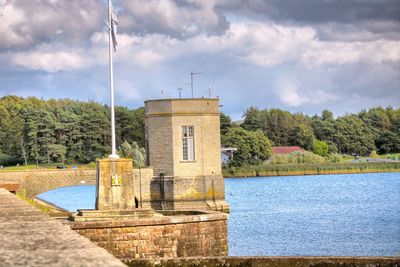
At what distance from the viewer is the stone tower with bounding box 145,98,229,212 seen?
36.0 metres

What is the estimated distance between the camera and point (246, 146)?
307 ft

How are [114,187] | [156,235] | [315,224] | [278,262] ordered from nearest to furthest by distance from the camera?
[278,262] < [156,235] < [114,187] < [315,224]

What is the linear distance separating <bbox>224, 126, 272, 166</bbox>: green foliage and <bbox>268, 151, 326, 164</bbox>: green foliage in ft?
3.42

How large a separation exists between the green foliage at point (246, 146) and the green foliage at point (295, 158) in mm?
1044

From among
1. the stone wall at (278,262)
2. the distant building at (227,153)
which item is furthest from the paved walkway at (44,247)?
the distant building at (227,153)

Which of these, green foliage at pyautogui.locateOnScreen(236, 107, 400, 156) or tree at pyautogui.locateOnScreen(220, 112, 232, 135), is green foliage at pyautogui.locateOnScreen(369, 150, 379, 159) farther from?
tree at pyautogui.locateOnScreen(220, 112, 232, 135)

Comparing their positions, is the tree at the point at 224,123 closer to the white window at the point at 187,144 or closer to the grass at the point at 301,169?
the grass at the point at 301,169

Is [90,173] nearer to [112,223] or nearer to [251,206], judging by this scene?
[251,206]

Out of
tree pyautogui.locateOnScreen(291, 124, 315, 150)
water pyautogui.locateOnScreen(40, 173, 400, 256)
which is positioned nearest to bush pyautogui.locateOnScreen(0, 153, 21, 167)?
tree pyautogui.locateOnScreen(291, 124, 315, 150)

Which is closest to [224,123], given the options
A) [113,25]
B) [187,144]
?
[187,144]

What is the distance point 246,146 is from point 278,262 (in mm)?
82272

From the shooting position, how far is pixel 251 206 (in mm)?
47188

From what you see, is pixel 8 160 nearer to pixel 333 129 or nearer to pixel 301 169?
pixel 301 169

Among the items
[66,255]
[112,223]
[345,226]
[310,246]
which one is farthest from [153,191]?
[66,255]
